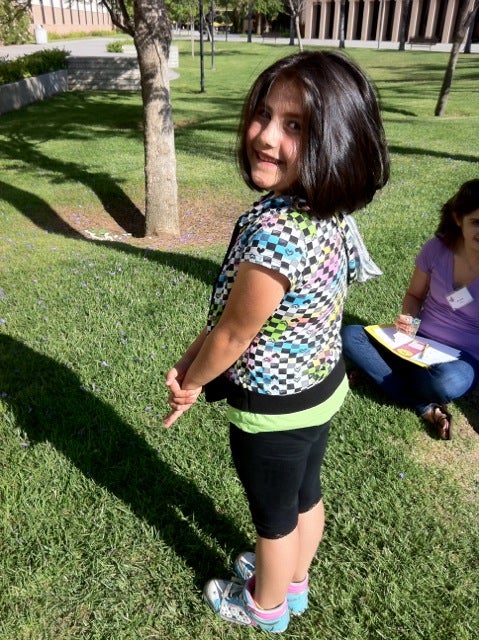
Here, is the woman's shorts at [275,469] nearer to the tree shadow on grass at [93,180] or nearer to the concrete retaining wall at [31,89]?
the tree shadow on grass at [93,180]

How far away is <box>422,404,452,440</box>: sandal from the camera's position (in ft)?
9.32

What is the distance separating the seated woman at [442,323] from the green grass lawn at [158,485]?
0.45 feet

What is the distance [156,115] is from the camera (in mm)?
6410

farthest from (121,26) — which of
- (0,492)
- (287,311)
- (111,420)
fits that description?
(287,311)

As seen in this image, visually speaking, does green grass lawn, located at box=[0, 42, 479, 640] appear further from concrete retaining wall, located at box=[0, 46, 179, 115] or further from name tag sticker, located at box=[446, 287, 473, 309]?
concrete retaining wall, located at box=[0, 46, 179, 115]

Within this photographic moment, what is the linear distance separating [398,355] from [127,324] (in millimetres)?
1758

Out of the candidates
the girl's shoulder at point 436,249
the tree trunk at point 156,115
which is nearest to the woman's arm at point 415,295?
the girl's shoulder at point 436,249

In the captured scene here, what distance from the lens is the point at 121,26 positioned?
5.70 meters

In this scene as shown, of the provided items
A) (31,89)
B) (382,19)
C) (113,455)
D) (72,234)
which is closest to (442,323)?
(113,455)

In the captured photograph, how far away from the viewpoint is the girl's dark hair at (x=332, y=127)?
3.93 feet

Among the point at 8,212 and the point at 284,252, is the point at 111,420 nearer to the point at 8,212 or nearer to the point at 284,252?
the point at 284,252

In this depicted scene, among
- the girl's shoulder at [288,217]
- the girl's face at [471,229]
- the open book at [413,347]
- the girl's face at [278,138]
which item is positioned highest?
the girl's face at [278,138]

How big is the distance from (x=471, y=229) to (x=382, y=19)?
51.6 m

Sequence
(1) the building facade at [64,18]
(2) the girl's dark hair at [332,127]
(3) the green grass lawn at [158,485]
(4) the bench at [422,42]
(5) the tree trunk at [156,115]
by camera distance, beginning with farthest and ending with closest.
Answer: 1. (1) the building facade at [64,18]
2. (4) the bench at [422,42]
3. (5) the tree trunk at [156,115]
4. (3) the green grass lawn at [158,485]
5. (2) the girl's dark hair at [332,127]
